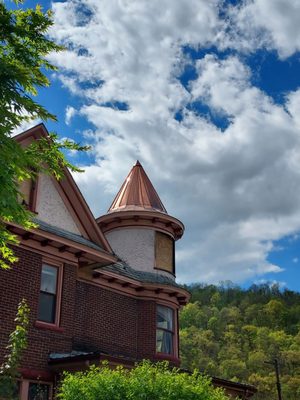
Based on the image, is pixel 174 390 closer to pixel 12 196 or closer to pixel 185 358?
pixel 12 196

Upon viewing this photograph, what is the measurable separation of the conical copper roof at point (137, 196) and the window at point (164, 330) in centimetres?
401

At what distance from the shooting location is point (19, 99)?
9.57 metres

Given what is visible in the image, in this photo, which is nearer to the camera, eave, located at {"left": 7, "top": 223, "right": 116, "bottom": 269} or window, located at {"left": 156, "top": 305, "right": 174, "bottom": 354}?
Answer: eave, located at {"left": 7, "top": 223, "right": 116, "bottom": 269}

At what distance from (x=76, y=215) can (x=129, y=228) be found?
14.2ft

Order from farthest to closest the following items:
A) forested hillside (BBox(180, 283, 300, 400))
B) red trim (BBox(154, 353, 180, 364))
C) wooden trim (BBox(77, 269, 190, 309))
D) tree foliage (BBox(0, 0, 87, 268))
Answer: forested hillside (BBox(180, 283, 300, 400)), red trim (BBox(154, 353, 180, 364)), wooden trim (BBox(77, 269, 190, 309)), tree foliage (BBox(0, 0, 87, 268))

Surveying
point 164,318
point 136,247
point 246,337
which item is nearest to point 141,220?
point 136,247

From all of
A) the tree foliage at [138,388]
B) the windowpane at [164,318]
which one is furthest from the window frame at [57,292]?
the windowpane at [164,318]

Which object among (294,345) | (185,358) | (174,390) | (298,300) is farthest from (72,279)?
(298,300)

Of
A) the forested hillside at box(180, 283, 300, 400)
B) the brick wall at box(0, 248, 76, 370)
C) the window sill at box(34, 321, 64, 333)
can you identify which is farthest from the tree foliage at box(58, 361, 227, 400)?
the forested hillside at box(180, 283, 300, 400)

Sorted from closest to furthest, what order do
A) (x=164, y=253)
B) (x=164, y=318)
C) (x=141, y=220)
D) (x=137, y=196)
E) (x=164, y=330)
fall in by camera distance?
(x=164, y=330), (x=164, y=318), (x=141, y=220), (x=164, y=253), (x=137, y=196)

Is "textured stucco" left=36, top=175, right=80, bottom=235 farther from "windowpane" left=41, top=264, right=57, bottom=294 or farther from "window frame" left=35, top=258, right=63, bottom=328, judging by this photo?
"windowpane" left=41, top=264, right=57, bottom=294

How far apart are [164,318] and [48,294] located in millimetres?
5871

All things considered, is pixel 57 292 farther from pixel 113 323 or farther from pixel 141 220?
pixel 141 220

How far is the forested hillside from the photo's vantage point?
3155 inches
